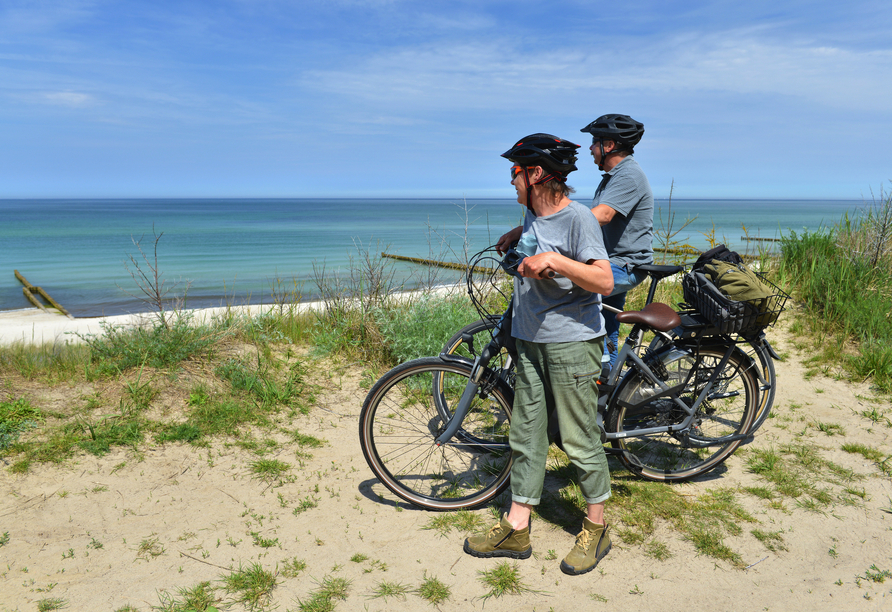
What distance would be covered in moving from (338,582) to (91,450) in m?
2.35

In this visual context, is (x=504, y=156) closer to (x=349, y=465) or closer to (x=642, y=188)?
(x=642, y=188)

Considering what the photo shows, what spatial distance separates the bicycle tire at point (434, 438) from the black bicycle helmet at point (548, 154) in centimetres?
120

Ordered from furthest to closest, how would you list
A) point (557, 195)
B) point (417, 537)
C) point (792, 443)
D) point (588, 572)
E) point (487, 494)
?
point (792, 443) → point (487, 494) → point (417, 537) → point (588, 572) → point (557, 195)

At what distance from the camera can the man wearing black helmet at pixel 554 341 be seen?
Result: 2547 mm

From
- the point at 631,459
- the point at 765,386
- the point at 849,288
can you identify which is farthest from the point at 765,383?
the point at 849,288

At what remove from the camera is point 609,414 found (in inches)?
140

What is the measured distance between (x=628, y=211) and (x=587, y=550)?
2087 millimetres

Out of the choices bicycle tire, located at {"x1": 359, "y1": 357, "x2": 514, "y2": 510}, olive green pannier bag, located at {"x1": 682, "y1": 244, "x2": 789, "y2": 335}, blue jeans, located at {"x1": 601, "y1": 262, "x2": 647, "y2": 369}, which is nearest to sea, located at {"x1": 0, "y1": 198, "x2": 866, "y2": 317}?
bicycle tire, located at {"x1": 359, "y1": 357, "x2": 514, "y2": 510}

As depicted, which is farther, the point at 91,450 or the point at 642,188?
the point at 91,450

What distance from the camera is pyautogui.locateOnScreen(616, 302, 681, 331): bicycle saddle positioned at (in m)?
3.25

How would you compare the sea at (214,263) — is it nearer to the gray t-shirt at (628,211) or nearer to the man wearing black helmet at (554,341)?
the gray t-shirt at (628,211)

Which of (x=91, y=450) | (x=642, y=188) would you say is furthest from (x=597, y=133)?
(x=91, y=450)

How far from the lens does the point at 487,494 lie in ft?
11.2

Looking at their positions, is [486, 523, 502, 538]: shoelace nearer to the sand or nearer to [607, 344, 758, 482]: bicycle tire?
the sand
